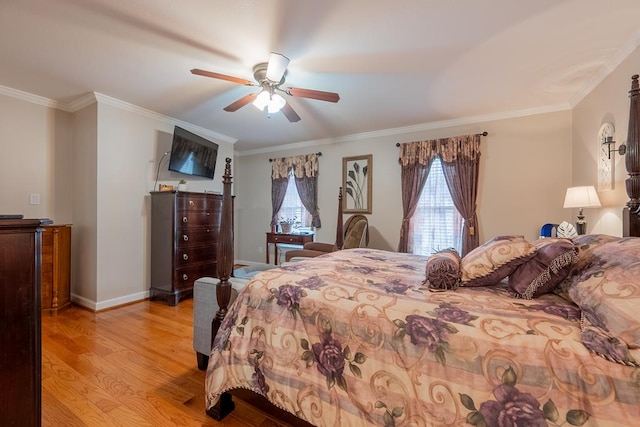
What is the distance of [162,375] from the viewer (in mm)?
2002

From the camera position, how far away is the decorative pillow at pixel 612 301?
83cm

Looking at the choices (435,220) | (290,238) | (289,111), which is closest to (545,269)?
(289,111)

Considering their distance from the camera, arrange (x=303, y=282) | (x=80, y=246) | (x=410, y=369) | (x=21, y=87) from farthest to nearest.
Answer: (x=80, y=246) → (x=21, y=87) → (x=303, y=282) → (x=410, y=369)

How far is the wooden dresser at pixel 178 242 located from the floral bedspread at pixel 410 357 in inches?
94.6

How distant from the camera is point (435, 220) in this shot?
412 cm

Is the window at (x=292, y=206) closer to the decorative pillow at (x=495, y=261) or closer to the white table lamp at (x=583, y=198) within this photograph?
the white table lamp at (x=583, y=198)

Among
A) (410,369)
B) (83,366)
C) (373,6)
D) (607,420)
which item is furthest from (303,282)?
(83,366)

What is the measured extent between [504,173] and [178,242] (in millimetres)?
4388

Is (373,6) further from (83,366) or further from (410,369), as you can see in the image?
(83,366)

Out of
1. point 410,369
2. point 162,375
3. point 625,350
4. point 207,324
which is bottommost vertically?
point 162,375

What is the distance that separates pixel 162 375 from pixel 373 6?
2.93 meters

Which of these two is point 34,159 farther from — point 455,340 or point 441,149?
point 441,149

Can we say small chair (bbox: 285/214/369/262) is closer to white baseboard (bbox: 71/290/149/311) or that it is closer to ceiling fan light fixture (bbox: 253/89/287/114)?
white baseboard (bbox: 71/290/149/311)

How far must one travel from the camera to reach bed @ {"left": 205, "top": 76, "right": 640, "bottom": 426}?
857 millimetres
